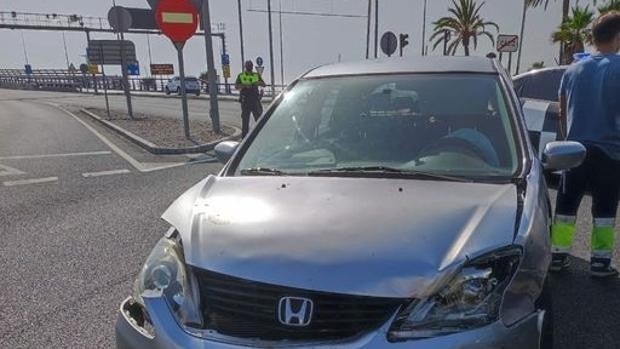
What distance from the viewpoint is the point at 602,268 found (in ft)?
12.6

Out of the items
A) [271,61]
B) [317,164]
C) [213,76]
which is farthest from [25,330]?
[271,61]

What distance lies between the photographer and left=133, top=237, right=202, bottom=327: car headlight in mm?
1901

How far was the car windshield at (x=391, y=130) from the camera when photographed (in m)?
2.68

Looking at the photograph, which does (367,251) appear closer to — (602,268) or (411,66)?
(411,66)

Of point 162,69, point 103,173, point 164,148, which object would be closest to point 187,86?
point 162,69

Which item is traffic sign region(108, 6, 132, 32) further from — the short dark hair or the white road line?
the short dark hair

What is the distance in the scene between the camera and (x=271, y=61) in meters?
32.3

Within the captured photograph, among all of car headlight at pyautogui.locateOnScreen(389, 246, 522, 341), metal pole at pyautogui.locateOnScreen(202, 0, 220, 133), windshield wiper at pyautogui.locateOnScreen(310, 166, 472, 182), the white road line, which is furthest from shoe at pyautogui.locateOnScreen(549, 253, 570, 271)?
metal pole at pyautogui.locateOnScreen(202, 0, 220, 133)

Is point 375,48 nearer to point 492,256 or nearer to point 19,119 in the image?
point 19,119

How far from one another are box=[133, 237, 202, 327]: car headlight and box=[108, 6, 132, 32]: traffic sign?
39.9ft

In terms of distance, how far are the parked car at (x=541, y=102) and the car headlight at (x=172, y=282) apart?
196 inches

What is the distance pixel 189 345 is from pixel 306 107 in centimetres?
186

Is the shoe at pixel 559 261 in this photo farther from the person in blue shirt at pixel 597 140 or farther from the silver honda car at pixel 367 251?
the silver honda car at pixel 367 251

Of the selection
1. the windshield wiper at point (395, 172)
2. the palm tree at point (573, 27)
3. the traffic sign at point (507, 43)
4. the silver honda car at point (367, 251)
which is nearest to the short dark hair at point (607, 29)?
the silver honda car at point (367, 251)
